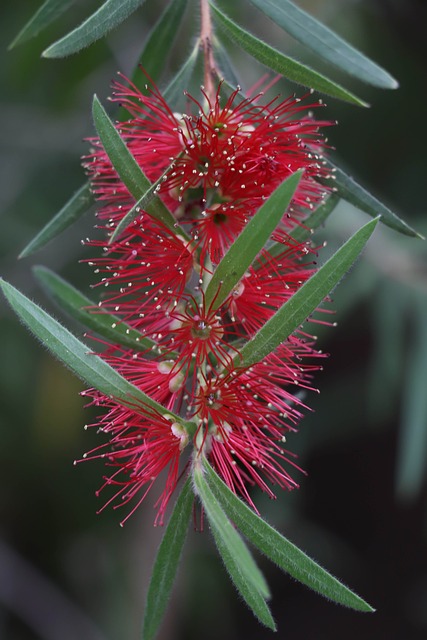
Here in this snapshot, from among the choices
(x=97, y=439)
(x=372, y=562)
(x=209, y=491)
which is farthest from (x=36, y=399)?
(x=209, y=491)

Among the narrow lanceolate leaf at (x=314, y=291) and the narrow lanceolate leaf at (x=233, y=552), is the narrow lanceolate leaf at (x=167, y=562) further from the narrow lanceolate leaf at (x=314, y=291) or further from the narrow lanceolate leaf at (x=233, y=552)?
the narrow lanceolate leaf at (x=314, y=291)

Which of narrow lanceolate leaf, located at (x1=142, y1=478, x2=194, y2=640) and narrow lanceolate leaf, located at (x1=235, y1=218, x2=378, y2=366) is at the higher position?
narrow lanceolate leaf, located at (x1=235, y1=218, x2=378, y2=366)

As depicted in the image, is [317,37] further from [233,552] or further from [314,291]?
[233,552]

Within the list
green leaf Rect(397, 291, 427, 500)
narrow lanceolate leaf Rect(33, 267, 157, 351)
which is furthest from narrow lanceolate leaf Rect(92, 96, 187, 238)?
green leaf Rect(397, 291, 427, 500)

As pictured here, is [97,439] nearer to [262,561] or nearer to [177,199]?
[262,561]

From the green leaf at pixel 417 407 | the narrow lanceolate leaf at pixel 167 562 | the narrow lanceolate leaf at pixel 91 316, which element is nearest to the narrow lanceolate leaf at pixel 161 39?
the narrow lanceolate leaf at pixel 91 316

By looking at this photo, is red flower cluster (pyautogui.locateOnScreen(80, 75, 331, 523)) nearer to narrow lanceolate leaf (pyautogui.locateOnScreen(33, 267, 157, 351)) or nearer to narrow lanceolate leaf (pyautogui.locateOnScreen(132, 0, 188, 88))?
narrow lanceolate leaf (pyautogui.locateOnScreen(33, 267, 157, 351))
